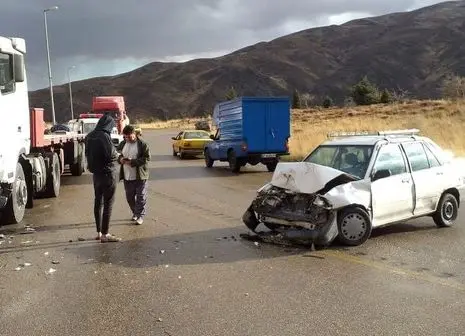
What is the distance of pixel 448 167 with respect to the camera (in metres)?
9.60

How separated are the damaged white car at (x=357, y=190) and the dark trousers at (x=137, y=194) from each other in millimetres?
2129

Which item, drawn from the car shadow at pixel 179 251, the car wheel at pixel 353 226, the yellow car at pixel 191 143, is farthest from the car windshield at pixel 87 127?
the car wheel at pixel 353 226

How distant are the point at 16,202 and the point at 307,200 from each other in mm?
5087

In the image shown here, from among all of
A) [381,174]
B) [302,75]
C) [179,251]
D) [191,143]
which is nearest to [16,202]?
[179,251]

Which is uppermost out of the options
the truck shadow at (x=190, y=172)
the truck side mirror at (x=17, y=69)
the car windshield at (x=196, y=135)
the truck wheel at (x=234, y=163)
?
the truck side mirror at (x=17, y=69)

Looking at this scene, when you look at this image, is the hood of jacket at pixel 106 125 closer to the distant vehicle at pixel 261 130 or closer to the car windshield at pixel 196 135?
the distant vehicle at pixel 261 130

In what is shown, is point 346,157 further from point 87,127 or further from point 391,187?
point 87,127

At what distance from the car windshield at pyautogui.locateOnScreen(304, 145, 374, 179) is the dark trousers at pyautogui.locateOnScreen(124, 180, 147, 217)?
112 inches

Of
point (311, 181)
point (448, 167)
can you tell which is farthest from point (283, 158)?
point (311, 181)

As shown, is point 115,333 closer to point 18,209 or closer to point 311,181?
point 311,181

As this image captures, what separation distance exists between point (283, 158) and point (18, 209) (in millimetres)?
14557

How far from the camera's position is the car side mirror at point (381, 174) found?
841 cm

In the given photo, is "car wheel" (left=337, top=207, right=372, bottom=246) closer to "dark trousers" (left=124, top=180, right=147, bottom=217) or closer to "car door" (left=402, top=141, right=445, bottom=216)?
"car door" (left=402, top=141, right=445, bottom=216)

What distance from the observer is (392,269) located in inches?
269
